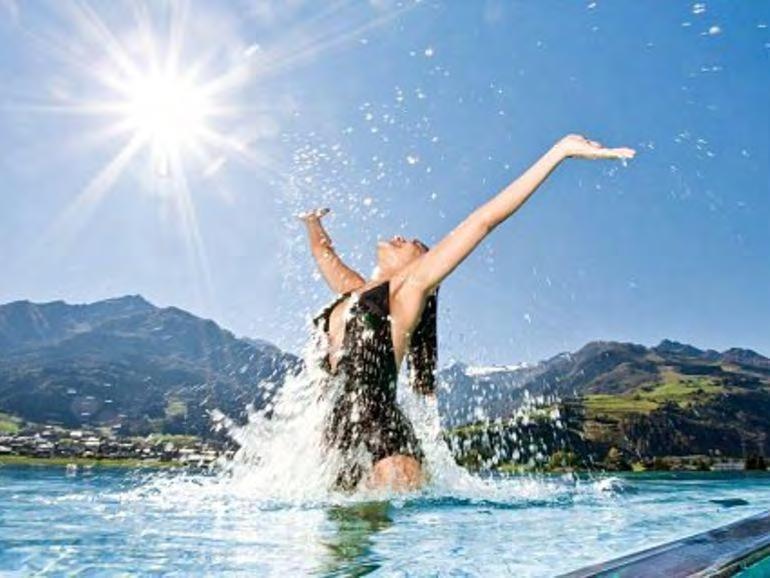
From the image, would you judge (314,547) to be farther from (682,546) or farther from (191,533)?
(682,546)

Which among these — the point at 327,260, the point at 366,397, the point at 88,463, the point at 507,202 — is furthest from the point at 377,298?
the point at 88,463

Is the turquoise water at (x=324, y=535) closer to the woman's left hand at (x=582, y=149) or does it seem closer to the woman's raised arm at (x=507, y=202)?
the woman's raised arm at (x=507, y=202)

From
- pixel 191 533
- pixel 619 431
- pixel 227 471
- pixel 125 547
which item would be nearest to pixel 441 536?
pixel 191 533

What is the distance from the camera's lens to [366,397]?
23.0 ft

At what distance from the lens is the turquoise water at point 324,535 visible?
3215 mm

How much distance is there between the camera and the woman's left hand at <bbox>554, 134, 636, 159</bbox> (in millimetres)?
6613

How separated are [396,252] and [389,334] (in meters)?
1.03

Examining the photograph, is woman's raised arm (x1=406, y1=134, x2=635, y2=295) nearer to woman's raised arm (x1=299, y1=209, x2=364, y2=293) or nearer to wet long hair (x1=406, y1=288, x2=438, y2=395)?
wet long hair (x1=406, y1=288, x2=438, y2=395)

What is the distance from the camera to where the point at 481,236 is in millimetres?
6703

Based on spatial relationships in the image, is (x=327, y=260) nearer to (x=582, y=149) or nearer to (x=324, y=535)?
(x=582, y=149)

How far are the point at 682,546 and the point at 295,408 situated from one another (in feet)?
17.8

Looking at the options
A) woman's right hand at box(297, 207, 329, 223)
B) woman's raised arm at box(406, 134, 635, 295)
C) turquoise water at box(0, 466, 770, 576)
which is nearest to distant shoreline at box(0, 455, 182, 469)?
woman's right hand at box(297, 207, 329, 223)

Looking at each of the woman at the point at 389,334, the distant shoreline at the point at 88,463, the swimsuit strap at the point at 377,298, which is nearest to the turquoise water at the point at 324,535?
the woman at the point at 389,334

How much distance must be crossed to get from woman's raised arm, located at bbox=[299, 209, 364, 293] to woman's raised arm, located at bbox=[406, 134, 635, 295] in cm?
206
